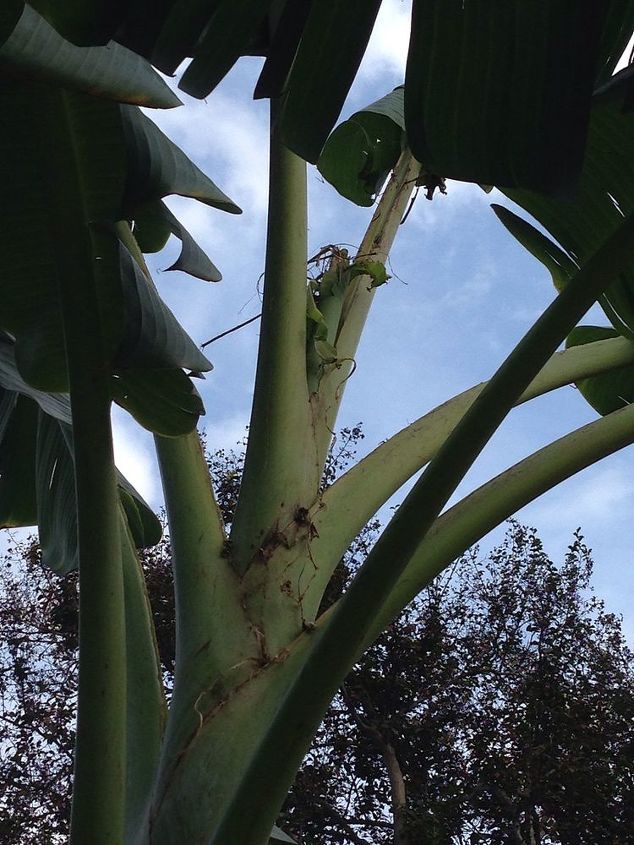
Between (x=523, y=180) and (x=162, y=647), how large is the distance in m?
6.51

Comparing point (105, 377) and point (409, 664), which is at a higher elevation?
point (409, 664)

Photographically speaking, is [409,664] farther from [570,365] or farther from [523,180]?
[523,180]

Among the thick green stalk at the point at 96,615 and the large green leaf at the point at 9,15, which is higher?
the large green leaf at the point at 9,15

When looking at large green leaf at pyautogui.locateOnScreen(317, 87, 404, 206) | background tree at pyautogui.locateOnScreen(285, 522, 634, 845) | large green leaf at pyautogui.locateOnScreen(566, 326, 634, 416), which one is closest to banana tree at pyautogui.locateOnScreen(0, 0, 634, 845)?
large green leaf at pyautogui.locateOnScreen(566, 326, 634, 416)

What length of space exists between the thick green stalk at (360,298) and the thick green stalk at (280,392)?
87mm

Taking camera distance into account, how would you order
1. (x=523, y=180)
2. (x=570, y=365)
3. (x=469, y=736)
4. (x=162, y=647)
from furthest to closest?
(x=162, y=647)
(x=469, y=736)
(x=570, y=365)
(x=523, y=180)

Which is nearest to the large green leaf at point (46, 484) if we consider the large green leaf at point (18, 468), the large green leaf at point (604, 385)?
the large green leaf at point (18, 468)

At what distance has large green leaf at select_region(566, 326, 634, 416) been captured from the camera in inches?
89.4

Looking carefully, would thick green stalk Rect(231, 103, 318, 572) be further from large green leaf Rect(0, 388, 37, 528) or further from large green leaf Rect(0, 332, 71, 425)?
large green leaf Rect(0, 388, 37, 528)

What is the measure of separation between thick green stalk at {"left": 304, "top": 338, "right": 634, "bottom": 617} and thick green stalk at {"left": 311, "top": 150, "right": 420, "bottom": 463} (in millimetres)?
107

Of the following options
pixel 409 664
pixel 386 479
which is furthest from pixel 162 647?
pixel 386 479

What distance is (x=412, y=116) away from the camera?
1.10 metres

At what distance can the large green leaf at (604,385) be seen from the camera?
2270 mm

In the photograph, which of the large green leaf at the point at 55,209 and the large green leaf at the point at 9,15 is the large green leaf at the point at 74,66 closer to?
the large green leaf at the point at 9,15
